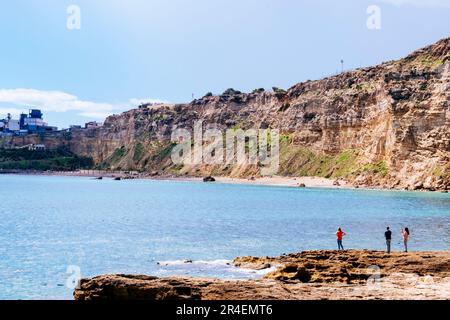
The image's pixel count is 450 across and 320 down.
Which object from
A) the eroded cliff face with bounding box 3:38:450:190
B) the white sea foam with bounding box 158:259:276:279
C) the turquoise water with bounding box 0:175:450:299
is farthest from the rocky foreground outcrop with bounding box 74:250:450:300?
the eroded cliff face with bounding box 3:38:450:190

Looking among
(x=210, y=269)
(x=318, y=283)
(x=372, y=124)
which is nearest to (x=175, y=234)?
(x=210, y=269)

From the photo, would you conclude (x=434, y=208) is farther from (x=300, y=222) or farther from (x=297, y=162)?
(x=297, y=162)

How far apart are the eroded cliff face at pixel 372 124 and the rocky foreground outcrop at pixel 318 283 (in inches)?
3060

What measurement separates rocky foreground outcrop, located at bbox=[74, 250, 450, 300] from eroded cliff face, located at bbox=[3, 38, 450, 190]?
255 feet

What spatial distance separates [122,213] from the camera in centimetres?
6950

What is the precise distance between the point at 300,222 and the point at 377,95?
3119 inches

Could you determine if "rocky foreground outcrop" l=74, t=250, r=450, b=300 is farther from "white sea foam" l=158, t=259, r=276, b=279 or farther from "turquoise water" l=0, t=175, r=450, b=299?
"turquoise water" l=0, t=175, r=450, b=299

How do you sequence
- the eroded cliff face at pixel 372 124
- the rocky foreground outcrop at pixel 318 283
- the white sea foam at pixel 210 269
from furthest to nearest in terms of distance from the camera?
1. the eroded cliff face at pixel 372 124
2. the white sea foam at pixel 210 269
3. the rocky foreground outcrop at pixel 318 283

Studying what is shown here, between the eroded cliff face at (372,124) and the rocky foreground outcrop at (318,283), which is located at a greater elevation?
the eroded cliff face at (372,124)

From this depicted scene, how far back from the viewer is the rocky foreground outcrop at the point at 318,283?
16.5 meters

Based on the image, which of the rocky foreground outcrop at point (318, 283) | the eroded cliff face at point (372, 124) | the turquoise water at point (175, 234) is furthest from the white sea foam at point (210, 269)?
the eroded cliff face at point (372, 124)

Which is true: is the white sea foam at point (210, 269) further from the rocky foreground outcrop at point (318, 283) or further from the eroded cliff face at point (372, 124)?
the eroded cliff face at point (372, 124)

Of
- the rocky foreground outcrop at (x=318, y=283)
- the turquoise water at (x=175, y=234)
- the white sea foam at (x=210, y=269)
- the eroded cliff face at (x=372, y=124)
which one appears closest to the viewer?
the rocky foreground outcrop at (x=318, y=283)

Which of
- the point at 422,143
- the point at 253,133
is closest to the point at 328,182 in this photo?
the point at 422,143
